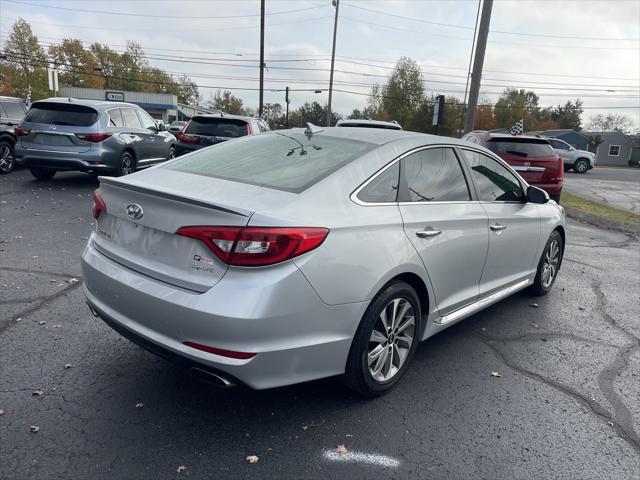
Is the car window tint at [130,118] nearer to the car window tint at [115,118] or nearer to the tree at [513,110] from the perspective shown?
the car window tint at [115,118]

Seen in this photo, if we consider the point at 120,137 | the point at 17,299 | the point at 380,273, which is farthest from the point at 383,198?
the point at 120,137

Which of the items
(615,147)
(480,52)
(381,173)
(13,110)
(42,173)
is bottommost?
(615,147)

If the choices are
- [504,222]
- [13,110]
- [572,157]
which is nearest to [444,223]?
[504,222]

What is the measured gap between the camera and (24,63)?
65250 mm

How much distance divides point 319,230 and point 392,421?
1.26 meters

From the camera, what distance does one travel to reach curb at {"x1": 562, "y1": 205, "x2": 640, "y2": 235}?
9758mm

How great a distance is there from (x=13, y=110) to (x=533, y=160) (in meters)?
11.8

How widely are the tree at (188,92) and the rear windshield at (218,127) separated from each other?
97.8 meters

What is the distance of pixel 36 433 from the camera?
8.34 feet

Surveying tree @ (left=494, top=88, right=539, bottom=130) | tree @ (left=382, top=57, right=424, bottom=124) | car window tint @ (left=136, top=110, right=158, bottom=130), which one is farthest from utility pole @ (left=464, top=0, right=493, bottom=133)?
tree @ (left=494, top=88, right=539, bottom=130)

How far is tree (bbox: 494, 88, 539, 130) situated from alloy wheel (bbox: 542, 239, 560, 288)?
7280cm

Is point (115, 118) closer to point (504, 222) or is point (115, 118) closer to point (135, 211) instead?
point (135, 211)

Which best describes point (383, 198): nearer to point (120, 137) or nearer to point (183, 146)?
point (120, 137)

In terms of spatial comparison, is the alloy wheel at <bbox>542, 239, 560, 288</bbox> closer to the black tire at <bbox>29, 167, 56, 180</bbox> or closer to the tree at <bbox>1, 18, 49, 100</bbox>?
the black tire at <bbox>29, 167, 56, 180</bbox>
